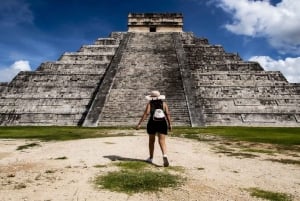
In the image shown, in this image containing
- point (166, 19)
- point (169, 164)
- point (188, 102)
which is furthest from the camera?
point (166, 19)

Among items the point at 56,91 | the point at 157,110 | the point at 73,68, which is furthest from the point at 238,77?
the point at 157,110

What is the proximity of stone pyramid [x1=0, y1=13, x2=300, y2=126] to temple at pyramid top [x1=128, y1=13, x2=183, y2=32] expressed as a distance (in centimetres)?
568

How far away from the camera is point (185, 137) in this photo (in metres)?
11.8

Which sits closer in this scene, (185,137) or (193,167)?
(193,167)

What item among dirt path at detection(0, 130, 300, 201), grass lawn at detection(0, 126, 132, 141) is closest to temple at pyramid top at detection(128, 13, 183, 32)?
grass lawn at detection(0, 126, 132, 141)

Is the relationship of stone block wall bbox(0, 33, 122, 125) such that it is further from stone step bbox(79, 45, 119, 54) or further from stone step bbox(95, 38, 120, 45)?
stone step bbox(95, 38, 120, 45)

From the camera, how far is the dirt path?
15.6ft

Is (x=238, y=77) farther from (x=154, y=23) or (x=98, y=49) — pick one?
(x=154, y=23)

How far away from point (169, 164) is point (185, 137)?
488 centimetres

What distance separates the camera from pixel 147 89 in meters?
Answer: 18.9

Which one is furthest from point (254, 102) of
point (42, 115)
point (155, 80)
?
point (42, 115)

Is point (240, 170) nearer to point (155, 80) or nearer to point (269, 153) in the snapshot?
point (269, 153)

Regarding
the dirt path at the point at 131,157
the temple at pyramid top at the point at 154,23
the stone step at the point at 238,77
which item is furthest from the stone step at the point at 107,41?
the dirt path at the point at 131,157

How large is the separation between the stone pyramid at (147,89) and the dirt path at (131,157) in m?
7.31
